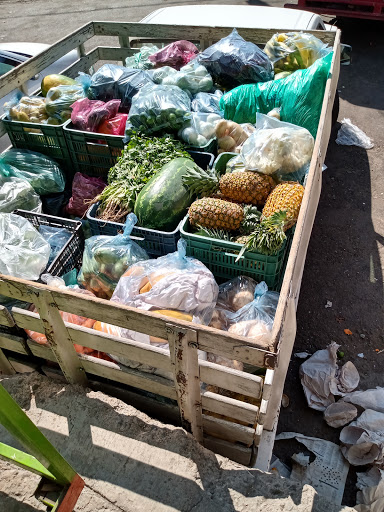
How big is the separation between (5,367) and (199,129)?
8.14ft

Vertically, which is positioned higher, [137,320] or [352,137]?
[137,320]

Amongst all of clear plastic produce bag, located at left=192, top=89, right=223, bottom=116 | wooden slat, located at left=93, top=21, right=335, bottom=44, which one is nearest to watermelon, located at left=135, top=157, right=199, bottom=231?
clear plastic produce bag, located at left=192, top=89, right=223, bottom=116

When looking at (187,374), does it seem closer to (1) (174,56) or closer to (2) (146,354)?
(2) (146,354)

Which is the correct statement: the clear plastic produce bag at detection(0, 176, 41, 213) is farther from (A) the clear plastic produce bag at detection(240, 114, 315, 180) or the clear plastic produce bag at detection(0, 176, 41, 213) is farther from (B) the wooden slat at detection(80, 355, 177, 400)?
(A) the clear plastic produce bag at detection(240, 114, 315, 180)

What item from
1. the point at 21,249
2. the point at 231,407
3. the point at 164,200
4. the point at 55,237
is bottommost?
the point at 231,407

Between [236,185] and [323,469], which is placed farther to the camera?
[236,185]

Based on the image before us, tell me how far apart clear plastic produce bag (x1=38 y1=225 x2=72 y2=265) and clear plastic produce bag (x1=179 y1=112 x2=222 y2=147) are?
4.29 feet

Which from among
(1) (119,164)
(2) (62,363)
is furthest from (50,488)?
(1) (119,164)

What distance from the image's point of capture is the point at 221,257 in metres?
2.82

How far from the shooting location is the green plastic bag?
141 inches

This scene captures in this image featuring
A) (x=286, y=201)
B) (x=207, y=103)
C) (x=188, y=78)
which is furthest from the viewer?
(x=188, y=78)

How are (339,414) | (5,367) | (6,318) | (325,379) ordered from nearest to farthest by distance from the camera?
(6,318) < (5,367) < (339,414) < (325,379)

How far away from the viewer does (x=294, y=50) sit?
13.9 ft

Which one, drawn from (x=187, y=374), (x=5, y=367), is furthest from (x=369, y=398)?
(x=5, y=367)
